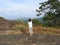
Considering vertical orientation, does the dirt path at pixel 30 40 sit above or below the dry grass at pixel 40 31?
below

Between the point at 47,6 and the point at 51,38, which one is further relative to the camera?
the point at 47,6

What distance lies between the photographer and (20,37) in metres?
21.2

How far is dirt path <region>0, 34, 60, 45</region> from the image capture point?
19.4 meters

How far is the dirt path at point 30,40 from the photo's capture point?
19.4 meters

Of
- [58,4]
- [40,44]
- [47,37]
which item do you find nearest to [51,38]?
[47,37]

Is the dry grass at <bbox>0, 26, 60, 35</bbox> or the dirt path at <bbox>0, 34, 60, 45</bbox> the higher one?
the dry grass at <bbox>0, 26, 60, 35</bbox>

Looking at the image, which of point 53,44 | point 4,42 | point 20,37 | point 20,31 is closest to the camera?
point 53,44

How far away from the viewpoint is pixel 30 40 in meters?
20.1

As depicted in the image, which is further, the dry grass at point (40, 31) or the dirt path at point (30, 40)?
the dry grass at point (40, 31)

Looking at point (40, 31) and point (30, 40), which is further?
point (40, 31)

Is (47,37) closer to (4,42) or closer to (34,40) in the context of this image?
(34,40)

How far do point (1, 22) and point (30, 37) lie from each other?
34.1 ft

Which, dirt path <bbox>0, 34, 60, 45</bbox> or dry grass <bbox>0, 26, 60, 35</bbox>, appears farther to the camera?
dry grass <bbox>0, 26, 60, 35</bbox>

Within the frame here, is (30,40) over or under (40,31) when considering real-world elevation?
under
